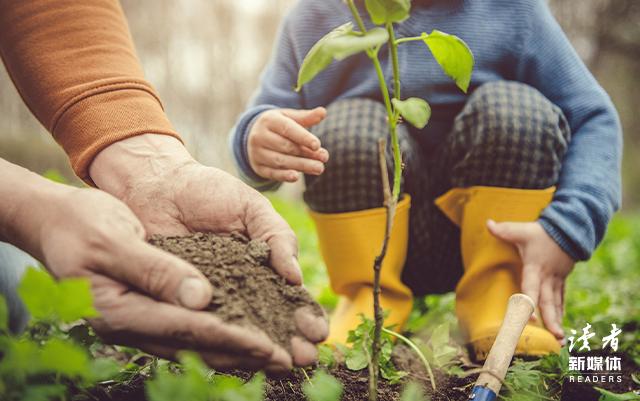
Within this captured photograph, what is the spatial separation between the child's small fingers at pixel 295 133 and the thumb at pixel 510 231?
59 cm

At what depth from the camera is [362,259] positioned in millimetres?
1587

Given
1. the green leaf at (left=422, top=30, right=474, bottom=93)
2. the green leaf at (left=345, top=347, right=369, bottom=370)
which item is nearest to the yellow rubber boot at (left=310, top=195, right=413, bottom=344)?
the green leaf at (left=345, top=347, right=369, bottom=370)

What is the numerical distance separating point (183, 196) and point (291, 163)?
37 cm

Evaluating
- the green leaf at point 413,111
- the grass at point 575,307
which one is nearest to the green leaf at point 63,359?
the green leaf at point 413,111

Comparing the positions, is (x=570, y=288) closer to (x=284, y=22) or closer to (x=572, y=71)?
(x=572, y=71)

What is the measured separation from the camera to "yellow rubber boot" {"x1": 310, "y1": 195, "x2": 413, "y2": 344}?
1.58 metres

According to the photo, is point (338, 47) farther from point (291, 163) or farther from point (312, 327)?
point (291, 163)

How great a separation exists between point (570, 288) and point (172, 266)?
2387mm

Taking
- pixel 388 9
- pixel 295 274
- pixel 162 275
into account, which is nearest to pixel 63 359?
pixel 162 275

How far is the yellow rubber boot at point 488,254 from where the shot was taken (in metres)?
1.51

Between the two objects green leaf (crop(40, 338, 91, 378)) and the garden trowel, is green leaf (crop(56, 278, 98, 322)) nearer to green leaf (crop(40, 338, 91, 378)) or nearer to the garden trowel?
green leaf (crop(40, 338, 91, 378))

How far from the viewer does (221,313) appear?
0.79 meters

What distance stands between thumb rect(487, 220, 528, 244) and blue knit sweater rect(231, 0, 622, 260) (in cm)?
6

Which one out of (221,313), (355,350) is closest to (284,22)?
(355,350)
